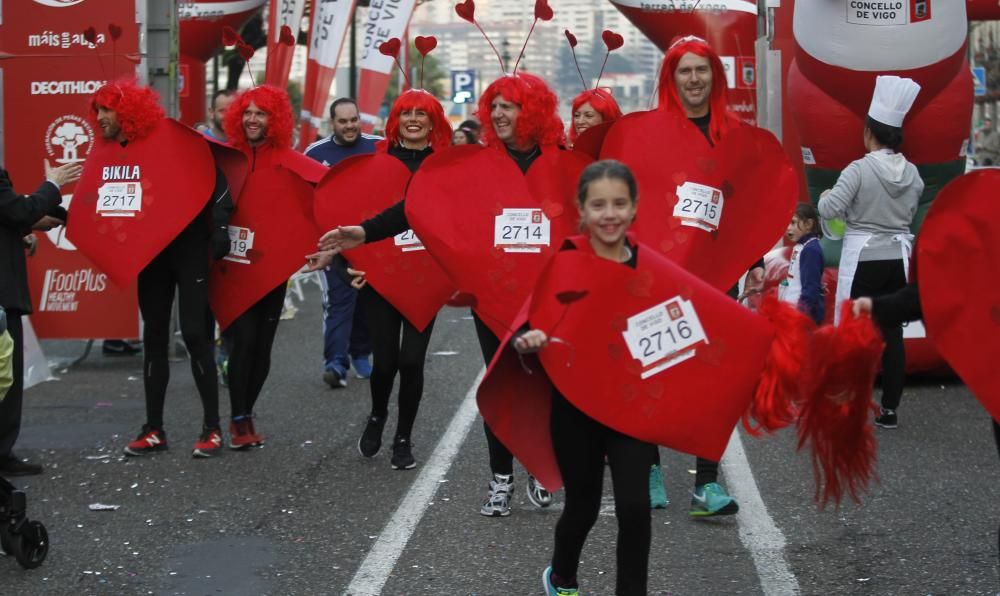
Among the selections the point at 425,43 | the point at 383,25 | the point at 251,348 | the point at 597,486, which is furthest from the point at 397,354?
the point at 383,25

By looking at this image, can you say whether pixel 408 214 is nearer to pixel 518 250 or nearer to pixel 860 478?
pixel 518 250

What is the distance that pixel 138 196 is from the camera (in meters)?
7.82

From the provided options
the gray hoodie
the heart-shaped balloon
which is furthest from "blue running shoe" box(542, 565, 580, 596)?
the gray hoodie

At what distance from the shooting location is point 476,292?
5.99 metres

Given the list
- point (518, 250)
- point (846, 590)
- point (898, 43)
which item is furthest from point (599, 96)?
point (898, 43)

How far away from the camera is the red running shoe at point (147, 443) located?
25.8 ft

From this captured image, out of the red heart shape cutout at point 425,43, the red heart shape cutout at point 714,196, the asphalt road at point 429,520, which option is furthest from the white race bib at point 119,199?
the red heart shape cutout at point 714,196

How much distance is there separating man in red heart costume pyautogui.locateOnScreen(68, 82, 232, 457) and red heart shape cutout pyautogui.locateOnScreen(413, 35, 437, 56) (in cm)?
176

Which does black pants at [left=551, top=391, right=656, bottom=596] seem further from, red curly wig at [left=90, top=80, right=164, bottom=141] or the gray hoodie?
the gray hoodie

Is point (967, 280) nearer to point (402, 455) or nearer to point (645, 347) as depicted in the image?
point (645, 347)

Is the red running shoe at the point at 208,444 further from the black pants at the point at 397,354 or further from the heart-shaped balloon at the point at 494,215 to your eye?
the heart-shaped balloon at the point at 494,215

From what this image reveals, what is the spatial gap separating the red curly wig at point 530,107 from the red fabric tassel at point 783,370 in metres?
2.03

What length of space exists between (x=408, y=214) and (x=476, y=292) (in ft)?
1.55

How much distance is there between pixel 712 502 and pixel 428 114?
2577mm
